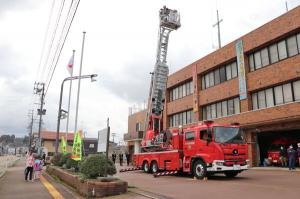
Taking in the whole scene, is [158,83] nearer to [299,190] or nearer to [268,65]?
[268,65]

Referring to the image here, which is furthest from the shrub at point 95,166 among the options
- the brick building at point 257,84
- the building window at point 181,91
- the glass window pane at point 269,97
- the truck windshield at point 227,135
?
the building window at point 181,91

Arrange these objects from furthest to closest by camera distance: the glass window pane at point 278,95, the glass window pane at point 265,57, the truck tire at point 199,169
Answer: the glass window pane at point 265,57 < the glass window pane at point 278,95 < the truck tire at point 199,169

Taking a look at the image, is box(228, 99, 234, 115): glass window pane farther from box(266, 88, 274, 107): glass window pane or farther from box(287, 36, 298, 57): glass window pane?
box(287, 36, 298, 57): glass window pane

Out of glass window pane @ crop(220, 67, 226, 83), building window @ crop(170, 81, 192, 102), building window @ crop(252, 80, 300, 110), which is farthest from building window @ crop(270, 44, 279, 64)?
building window @ crop(170, 81, 192, 102)

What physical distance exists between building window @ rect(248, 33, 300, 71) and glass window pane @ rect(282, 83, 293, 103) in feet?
6.88

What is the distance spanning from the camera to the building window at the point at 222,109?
28.0 m

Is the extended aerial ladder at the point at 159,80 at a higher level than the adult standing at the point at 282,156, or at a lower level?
higher

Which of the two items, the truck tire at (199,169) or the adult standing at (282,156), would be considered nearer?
the truck tire at (199,169)

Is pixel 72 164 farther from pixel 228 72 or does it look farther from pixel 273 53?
pixel 228 72

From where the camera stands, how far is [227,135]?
15781 mm

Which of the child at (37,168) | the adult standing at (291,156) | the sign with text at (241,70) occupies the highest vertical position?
the sign with text at (241,70)

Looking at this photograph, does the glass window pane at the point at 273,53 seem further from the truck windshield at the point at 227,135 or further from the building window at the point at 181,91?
the building window at the point at 181,91

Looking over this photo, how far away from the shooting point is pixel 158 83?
72.0 feet

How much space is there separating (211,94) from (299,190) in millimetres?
20976
